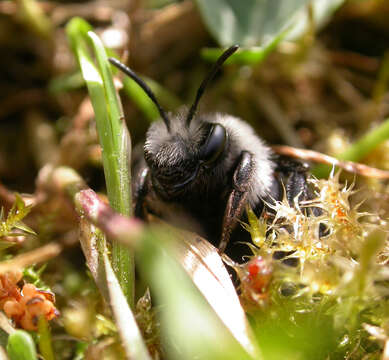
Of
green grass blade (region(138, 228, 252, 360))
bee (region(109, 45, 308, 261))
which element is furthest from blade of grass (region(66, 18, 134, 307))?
green grass blade (region(138, 228, 252, 360))

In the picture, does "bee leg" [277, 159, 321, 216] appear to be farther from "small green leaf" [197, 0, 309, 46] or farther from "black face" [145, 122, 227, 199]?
"small green leaf" [197, 0, 309, 46]

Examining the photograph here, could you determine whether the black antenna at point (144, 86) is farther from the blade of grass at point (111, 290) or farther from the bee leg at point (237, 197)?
the blade of grass at point (111, 290)

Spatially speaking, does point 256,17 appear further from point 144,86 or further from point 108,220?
point 108,220

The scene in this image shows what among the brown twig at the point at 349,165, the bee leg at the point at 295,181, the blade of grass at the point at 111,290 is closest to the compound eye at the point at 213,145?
the bee leg at the point at 295,181

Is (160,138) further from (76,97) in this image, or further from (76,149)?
(76,97)

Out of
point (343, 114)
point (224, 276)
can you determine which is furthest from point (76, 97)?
point (224, 276)

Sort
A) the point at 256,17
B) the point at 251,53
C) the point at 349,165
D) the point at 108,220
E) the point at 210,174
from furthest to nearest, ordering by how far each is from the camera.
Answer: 1. the point at 256,17
2. the point at 251,53
3. the point at 349,165
4. the point at 210,174
5. the point at 108,220

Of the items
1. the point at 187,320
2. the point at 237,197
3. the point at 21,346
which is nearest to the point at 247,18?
the point at 237,197

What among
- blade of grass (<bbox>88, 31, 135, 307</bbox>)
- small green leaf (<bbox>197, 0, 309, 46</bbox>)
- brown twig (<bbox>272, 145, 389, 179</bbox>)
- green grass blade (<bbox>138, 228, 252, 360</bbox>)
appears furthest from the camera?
small green leaf (<bbox>197, 0, 309, 46</bbox>)
